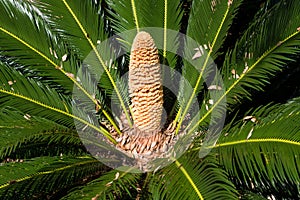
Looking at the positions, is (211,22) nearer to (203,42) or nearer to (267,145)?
(203,42)

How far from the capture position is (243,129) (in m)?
2.32

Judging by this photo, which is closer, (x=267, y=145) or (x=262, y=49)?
(x=267, y=145)

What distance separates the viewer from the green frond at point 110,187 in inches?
81.5

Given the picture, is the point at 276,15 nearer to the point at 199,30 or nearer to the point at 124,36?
the point at 199,30

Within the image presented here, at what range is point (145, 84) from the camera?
8.75ft

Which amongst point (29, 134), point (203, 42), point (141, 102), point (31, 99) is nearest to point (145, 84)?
point (141, 102)

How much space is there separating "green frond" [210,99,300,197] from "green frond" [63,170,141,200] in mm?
458

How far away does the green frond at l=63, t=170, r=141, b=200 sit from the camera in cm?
207

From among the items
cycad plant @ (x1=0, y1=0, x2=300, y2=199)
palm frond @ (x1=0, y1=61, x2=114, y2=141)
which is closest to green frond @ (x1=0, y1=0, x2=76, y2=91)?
cycad plant @ (x1=0, y1=0, x2=300, y2=199)

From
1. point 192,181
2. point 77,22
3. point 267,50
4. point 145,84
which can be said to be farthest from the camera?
point 77,22

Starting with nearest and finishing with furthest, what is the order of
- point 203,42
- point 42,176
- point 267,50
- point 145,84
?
point 42,176 → point 267,50 → point 145,84 → point 203,42

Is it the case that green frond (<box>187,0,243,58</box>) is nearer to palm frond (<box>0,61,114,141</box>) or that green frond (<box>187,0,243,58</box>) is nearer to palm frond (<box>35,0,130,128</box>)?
palm frond (<box>35,0,130,128</box>)

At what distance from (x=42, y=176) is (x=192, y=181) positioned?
2.32 ft

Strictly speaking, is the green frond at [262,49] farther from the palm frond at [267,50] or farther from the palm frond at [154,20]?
the palm frond at [154,20]
